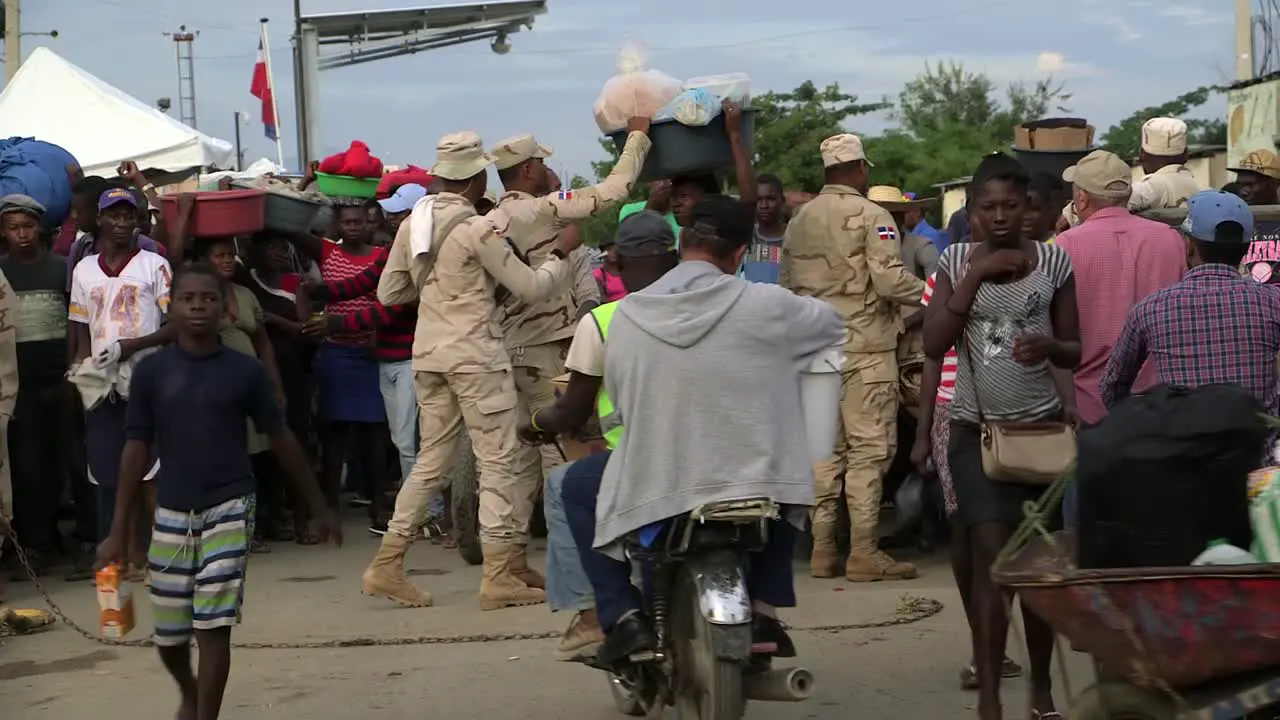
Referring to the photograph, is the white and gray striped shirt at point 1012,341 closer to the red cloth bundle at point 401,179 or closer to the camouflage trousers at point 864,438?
the camouflage trousers at point 864,438

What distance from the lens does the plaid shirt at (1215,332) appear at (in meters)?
5.98

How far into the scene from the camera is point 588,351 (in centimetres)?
596

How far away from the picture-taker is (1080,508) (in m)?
4.77

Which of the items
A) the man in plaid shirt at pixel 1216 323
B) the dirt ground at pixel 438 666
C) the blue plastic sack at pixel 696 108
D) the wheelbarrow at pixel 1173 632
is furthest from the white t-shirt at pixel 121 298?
the wheelbarrow at pixel 1173 632

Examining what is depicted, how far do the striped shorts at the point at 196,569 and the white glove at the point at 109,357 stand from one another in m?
3.74

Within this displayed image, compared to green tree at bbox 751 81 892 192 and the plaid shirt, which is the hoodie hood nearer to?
the plaid shirt

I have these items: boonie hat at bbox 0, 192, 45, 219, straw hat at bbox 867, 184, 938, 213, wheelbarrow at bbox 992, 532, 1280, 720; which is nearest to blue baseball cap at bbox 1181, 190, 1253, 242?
wheelbarrow at bbox 992, 532, 1280, 720

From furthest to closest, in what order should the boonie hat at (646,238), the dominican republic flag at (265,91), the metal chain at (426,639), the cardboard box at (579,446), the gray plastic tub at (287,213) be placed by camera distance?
the dominican republic flag at (265,91) → the gray plastic tub at (287,213) → the metal chain at (426,639) → the cardboard box at (579,446) → the boonie hat at (646,238)

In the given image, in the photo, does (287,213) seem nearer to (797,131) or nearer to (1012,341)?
(1012,341)

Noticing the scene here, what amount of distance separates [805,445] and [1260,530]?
1497 mm

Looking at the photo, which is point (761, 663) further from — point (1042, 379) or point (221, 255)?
point (221, 255)

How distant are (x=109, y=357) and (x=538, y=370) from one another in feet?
7.65

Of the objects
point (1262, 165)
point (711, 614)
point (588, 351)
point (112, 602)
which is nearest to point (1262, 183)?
point (1262, 165)

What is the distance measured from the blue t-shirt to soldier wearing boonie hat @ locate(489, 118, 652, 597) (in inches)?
116
